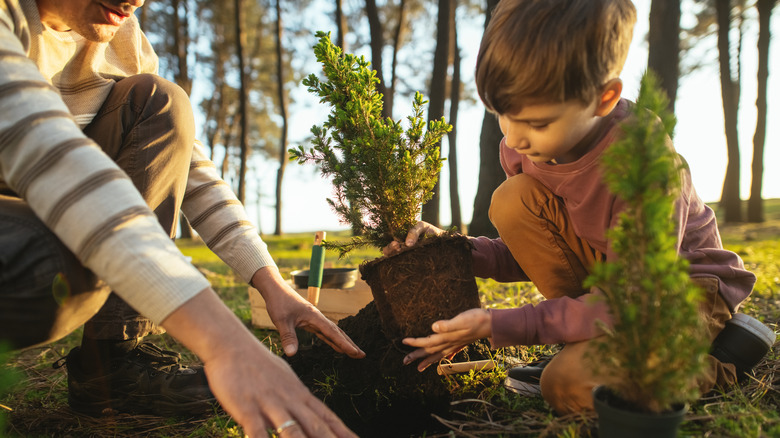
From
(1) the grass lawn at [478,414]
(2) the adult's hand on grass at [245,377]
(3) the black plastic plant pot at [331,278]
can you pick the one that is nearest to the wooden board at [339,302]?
(3) the black plastic plant pot at [331,278]

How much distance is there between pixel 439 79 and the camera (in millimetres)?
7551

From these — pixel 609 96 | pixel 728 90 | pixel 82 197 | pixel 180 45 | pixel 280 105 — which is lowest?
pixel 82 197

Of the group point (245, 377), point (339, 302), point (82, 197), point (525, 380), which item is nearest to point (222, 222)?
point (82, 197)

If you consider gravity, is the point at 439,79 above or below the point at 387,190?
above

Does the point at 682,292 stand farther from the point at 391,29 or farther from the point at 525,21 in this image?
the point at 391,29

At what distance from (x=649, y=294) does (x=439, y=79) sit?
664 cm

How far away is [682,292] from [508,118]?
0.96 meters

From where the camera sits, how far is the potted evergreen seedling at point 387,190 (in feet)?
7.27

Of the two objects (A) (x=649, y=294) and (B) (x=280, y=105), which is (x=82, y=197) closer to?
(A) (x=649, y=294)

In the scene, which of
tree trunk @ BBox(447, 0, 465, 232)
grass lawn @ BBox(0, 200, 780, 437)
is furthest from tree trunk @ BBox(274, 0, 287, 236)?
grass lawn @ BBox(0, 200, 780, 437)

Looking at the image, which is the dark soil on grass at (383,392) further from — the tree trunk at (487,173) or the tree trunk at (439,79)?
the tree trunk at (439,79)

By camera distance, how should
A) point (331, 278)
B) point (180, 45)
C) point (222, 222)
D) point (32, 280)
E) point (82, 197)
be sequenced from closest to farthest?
point (82, 197) → point (32, 280) → point (222, 222) → point (331, 278) → point (180, 45)

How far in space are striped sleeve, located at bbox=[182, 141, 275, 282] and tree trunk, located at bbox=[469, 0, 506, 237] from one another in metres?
3.22

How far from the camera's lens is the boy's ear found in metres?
1.93
